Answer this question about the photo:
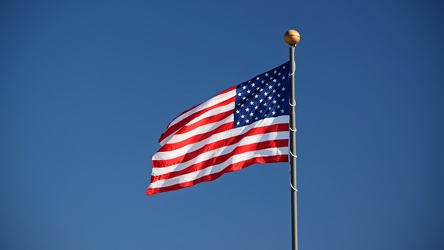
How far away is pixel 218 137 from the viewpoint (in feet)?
49.1

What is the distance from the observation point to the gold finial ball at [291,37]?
42.8 ft

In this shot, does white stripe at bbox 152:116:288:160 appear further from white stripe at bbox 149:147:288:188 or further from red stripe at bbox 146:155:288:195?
red stripe at bbox 146:155:288:195

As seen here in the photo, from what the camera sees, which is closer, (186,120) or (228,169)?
(228,169)

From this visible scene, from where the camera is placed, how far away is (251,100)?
581 inches

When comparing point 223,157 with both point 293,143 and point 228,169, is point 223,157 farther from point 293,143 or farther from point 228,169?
point 293,143

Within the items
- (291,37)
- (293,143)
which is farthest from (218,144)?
(291,37)

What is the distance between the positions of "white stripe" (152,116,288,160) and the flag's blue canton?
129 millimetres

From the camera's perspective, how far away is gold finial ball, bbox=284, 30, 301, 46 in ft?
42.8

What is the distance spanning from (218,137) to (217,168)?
87 cm

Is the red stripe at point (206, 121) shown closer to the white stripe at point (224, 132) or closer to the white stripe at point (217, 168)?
the white stripe at point (224, 132)

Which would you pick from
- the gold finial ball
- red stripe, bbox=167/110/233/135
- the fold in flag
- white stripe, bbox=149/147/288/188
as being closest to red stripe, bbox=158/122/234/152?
the fold in flag

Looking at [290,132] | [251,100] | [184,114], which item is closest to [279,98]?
[251,100]

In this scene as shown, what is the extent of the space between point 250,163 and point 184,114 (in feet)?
9.78

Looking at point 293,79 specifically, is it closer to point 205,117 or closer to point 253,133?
point 253,133
